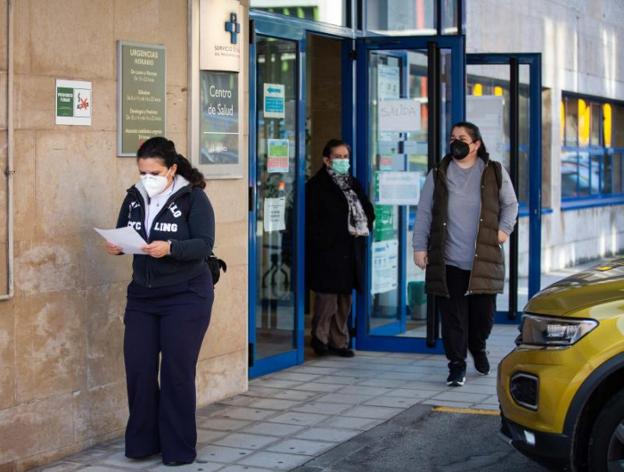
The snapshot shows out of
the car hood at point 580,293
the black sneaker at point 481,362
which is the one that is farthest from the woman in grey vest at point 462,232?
the car hood at point 580,293

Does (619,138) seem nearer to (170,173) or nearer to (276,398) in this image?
(276,398)

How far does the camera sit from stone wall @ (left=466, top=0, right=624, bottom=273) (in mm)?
14891

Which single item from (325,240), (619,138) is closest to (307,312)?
(325,240)

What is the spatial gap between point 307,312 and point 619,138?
11.9 meters

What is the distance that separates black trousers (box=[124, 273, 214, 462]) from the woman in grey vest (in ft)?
8.21

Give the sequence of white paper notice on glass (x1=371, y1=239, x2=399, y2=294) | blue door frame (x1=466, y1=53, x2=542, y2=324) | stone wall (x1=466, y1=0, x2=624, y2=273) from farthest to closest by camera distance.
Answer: stone wall (x1=466, y1=0, x2=624, y2=273) → blue door frame (x1=466, y1=53, x2=542, y2=324) → white paper notice on glass (x1=371, y1=239, x2=399, y2=294)

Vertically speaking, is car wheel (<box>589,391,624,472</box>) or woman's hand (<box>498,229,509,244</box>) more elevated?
woman's hand (<box>498,229,509,244</box>)

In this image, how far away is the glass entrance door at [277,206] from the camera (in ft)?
29.1

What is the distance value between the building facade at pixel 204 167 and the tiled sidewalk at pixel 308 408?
0.63ft

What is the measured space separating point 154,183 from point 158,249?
0.38 meters

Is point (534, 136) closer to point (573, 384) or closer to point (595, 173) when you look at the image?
point (573, 384)

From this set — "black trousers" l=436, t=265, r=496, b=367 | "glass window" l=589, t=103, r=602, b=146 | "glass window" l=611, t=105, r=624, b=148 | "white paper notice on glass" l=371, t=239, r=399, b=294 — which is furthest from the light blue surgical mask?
"glass window" l=611, t=105, r=624, b=148

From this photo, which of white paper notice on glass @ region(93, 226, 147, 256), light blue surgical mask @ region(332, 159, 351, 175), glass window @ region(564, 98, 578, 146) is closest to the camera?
white paper notice on glass @ region(93, 226, 147, 256)

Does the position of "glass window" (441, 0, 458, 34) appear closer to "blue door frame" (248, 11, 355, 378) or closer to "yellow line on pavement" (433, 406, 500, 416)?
"blue door frame" (248, 11, 355, 378)
